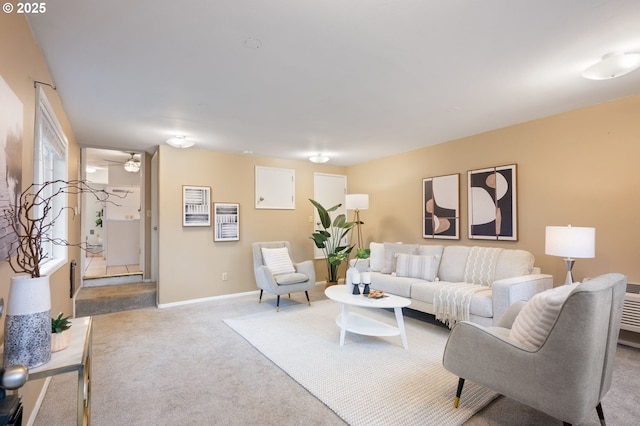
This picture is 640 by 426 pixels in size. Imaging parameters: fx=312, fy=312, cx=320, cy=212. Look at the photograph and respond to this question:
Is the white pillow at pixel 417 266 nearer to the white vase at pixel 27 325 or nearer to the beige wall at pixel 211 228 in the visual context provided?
the beige wall at pixel 211 228

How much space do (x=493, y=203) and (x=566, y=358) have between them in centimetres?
282

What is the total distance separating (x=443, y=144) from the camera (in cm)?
466

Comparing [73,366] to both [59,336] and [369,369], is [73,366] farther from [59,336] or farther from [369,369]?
[369,369]

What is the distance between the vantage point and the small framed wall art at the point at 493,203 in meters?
3.84

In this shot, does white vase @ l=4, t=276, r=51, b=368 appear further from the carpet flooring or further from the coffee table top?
the coffee table top

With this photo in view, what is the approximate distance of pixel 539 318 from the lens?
1.71m

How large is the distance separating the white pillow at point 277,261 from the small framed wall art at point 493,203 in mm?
2696

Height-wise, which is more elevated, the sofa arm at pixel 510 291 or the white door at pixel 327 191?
the white door at pixel 327 191

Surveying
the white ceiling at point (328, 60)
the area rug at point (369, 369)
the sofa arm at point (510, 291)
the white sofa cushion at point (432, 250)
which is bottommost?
the area rug at point (369, 369)

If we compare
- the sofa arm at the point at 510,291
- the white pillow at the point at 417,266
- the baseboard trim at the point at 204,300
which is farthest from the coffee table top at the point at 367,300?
the baseboard trim at the point at 204,300

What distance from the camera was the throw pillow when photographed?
4.47m

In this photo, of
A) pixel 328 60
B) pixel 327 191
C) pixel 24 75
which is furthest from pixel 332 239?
pixel 24 75

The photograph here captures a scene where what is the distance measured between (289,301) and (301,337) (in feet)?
5.09

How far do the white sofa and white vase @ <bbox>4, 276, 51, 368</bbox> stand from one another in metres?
3.27
